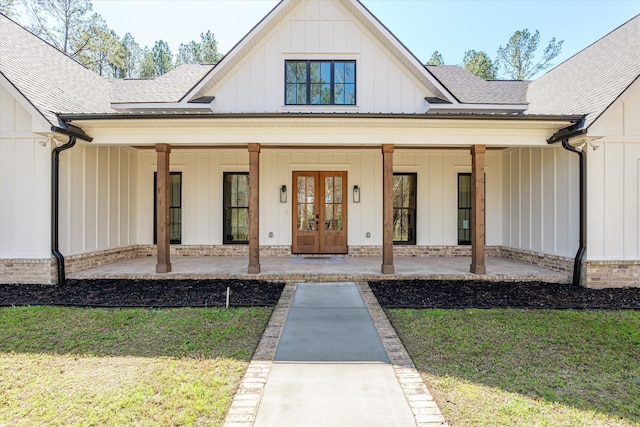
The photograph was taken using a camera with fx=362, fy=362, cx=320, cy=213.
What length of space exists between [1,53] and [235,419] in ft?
31.5

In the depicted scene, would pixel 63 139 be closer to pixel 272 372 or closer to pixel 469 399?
pixel 272 372

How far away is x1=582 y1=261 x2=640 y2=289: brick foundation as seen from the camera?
289 inches

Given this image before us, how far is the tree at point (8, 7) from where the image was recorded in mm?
19422

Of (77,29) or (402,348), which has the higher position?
(77,29)

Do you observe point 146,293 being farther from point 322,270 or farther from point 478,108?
point 478,108

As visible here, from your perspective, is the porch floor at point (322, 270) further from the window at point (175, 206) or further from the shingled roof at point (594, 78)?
the shingled roof at point (594, 78)

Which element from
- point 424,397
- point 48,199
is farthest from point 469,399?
point 48,199

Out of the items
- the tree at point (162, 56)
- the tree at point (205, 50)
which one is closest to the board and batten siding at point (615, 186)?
the tree at point (205, 50)

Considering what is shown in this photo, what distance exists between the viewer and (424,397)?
122 inches

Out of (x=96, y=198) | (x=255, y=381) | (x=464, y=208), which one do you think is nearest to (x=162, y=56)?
(x=96, y=198)

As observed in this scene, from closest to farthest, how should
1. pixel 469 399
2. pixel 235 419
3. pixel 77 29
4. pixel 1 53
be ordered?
1. pixel 235 419
2. pixel 469 399
3. pixel 1 53
4. pixel 77 29

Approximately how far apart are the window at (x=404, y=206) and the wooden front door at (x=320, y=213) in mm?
1571

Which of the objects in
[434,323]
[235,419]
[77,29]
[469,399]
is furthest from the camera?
[77,29]

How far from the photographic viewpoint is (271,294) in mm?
6613
